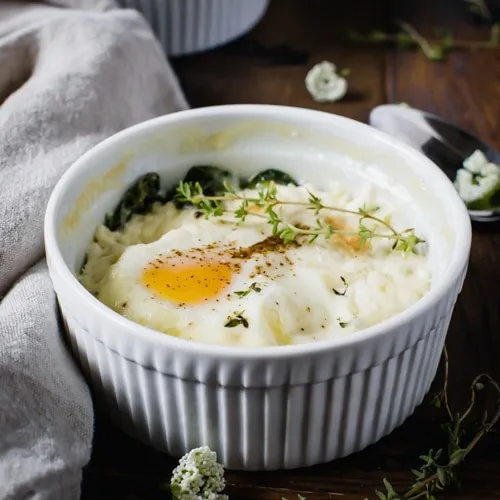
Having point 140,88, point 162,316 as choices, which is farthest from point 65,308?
point 140,88

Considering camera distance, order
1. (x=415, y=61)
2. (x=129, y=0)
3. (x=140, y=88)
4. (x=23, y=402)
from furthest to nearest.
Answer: (x=415, y=61), (x=129, y=0), (x=140, y=88), (x=23, y=402)

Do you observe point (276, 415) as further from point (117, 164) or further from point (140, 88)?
point (140, 88)

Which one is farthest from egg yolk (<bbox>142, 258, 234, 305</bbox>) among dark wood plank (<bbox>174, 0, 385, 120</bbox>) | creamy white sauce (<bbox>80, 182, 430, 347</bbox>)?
dark wood plank (<bbox>174, 0, 385, 120</bbox>)

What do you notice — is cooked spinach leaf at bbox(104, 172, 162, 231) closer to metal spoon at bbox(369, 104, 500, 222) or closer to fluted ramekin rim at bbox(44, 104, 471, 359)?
fluted ramekin rim at bbox(44, 104, 471, 359)

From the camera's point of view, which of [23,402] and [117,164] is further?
[117,164]

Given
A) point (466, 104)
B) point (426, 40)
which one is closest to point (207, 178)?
point (466, 104)

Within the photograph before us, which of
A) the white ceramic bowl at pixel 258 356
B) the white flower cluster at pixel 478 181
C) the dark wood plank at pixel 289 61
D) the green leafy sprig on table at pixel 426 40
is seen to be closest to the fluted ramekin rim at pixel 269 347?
the white ceramic bowl at pixel 258 356

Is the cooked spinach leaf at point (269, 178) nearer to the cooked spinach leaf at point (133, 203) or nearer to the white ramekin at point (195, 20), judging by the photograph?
the cooked spinach leaf at point (133, 203)
